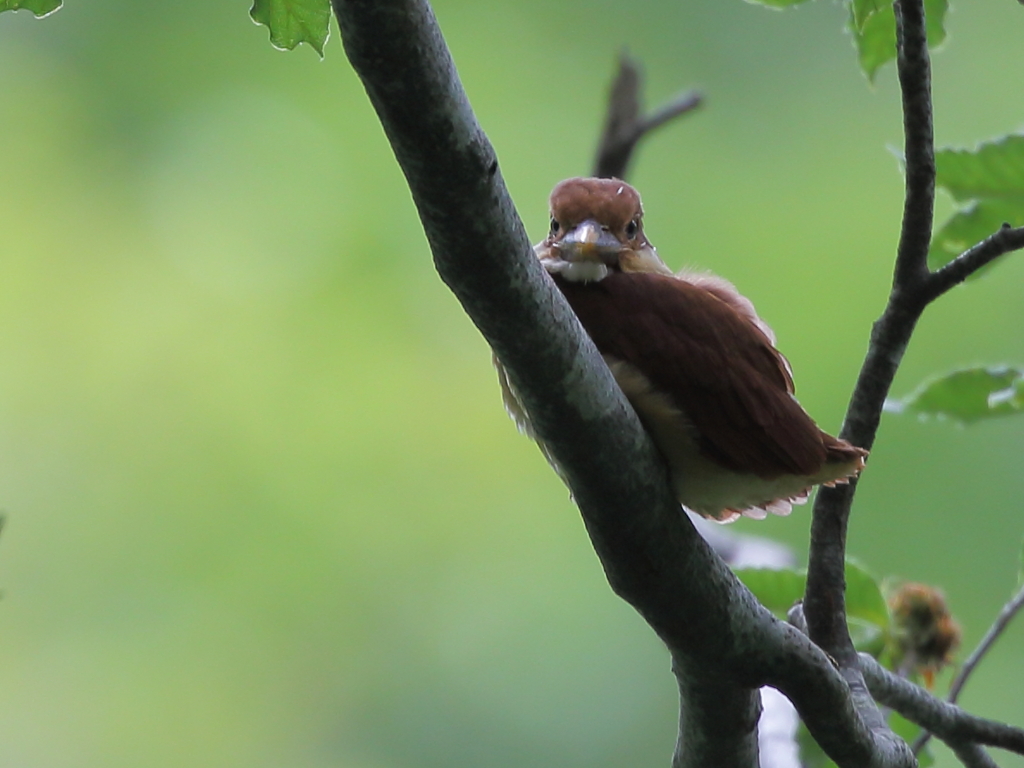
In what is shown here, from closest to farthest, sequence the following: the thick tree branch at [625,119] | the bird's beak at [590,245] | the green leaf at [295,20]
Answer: the green leaf at [295,20] < the bird's beak at [590,245] < the thick tree branch at [625,119]

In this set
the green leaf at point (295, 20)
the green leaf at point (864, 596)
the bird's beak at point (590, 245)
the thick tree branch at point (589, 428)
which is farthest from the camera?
the green leaf at point (864, 596)

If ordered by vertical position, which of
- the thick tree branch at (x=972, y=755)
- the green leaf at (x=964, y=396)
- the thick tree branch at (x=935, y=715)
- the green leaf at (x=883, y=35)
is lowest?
the thick tree branch at (x=972, y=755)

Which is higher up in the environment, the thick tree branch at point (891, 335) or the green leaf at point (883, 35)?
the green leaf at point (883, 35)

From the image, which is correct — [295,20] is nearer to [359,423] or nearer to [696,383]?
[696,383]

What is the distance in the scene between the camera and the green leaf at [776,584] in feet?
8.48

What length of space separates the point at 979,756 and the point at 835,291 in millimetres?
5141

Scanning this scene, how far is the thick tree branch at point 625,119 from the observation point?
441 centimetres

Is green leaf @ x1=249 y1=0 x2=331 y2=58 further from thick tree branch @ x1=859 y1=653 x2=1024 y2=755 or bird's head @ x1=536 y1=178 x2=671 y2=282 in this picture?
thick tree branch @ x1=859 y1=653 x2=1024 y2=755

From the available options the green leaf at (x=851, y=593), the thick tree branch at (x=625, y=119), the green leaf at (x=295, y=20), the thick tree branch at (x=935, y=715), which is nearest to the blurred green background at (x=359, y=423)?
the thick tree branch at (x=625, y=119)

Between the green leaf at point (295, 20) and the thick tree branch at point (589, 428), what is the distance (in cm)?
37

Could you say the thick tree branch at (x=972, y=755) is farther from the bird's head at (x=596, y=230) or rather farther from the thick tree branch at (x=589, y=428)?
the bird's head at (x=596, y=230)

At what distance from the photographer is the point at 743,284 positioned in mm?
7410

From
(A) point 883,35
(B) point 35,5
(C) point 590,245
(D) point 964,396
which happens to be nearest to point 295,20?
(B) point 35,5

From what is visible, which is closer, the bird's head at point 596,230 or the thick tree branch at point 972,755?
the bird's head at point 596,230
